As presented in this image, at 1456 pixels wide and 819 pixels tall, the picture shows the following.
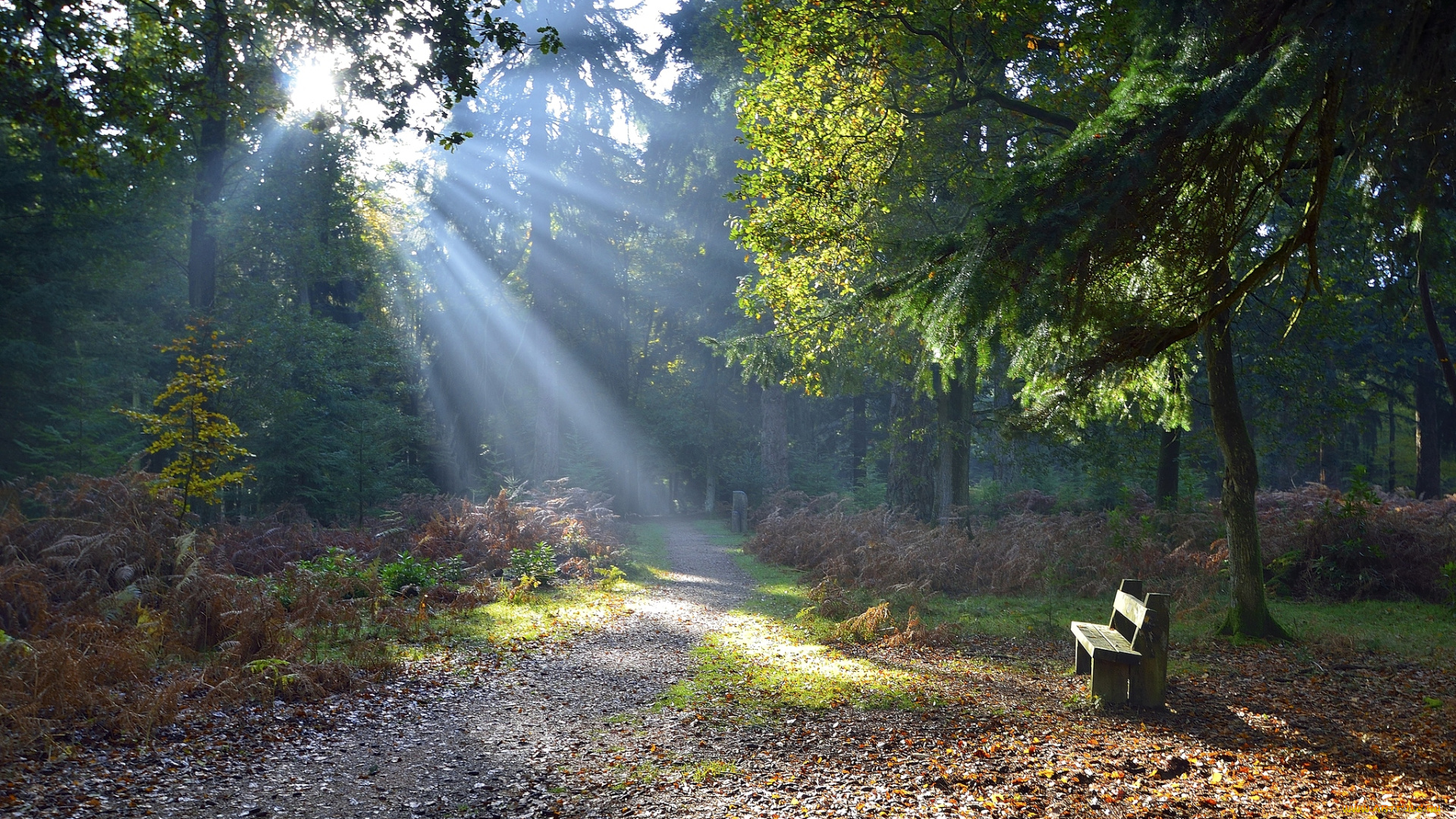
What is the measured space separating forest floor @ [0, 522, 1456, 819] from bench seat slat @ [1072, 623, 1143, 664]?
40 cm

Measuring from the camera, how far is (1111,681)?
5988mm

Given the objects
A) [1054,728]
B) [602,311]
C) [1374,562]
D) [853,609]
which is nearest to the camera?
[1054,728]

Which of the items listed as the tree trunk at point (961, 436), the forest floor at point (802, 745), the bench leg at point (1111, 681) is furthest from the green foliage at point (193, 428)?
A: the tree trunk at point (961, 436)

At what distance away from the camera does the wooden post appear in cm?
593

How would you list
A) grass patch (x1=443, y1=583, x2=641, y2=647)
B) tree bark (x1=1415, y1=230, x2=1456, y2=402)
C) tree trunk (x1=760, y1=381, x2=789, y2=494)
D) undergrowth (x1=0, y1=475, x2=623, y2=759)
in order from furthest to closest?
tree trunk (x1=760, y1=381, x2=789, y2=494) < grass patch (x1=443, y1=583, x2=641, y2=647) < tree bark (x1=1415, y1=230, x2=1456, y2=402) < undergrowth (x1=0, y1=475, x2=623, y2=759)

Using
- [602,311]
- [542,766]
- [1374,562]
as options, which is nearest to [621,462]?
[602,311]

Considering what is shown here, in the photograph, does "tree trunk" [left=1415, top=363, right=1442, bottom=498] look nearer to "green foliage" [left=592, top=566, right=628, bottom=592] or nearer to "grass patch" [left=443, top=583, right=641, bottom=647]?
"green foliage" [left=592, top=566, right=628, bottom=592]

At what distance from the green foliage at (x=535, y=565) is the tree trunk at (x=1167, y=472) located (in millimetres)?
11211

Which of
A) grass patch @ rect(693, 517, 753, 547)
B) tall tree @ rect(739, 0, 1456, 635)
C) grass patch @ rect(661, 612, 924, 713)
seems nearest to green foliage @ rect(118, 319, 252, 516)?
grass patch @ rect(661, 612, 924, 713)

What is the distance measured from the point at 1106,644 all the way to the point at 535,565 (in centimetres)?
883

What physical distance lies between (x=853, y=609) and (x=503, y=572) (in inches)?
220

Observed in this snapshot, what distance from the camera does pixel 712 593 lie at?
1296 centimetres

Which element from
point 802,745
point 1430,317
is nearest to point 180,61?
point 802,745

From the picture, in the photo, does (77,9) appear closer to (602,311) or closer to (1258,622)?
(1258,622)
